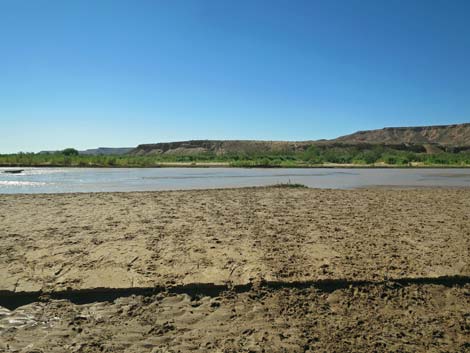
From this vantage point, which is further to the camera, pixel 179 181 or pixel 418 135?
pixel 418 135

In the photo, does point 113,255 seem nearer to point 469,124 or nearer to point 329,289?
point 329,289

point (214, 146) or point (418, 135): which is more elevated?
point (418, 135)

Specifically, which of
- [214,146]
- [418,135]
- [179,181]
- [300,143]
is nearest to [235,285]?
[179,181]

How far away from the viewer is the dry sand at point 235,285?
391 centimetres

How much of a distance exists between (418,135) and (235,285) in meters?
161

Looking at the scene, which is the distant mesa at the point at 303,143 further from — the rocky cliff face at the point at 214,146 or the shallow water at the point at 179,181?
the shallow water at the point at 179,181

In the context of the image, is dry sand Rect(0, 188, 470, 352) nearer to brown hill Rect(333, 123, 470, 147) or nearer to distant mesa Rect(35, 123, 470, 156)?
distant mesa Rect(35, 123, 470, 156)

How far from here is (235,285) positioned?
4.94 metres

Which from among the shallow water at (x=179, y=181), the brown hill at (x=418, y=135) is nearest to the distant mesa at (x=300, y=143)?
the brown hill at (x=418, y=135)

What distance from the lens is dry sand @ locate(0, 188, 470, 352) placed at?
3.91 m

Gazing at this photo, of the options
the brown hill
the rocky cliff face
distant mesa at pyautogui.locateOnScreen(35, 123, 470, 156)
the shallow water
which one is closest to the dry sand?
the shallow water

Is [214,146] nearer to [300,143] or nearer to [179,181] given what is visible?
[300,143]

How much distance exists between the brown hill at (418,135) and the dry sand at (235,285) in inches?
4927

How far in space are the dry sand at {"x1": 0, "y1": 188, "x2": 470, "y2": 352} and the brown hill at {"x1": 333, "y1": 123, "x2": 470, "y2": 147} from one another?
125147mm
